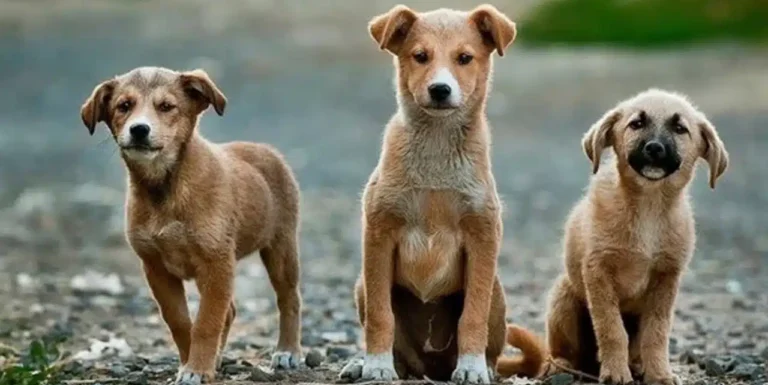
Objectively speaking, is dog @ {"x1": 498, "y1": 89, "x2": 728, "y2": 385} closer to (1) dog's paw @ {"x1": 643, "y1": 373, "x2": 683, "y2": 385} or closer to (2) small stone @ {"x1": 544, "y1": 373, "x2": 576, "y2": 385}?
(1) dog's paw @ {"x1": 643, "y1": 373, "x2": 683, "y2": 385}

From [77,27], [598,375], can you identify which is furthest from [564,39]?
[598,375]

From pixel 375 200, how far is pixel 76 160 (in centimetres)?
1436

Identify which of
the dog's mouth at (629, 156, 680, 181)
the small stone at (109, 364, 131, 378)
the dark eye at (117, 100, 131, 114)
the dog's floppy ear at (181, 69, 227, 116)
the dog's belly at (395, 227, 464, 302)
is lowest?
the small stone at (109, 364, 131, 378)

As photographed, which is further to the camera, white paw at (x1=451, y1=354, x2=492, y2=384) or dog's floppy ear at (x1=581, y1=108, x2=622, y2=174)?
dog's floppy ear at (x1=581, y1=108, x2=622, y2=174)

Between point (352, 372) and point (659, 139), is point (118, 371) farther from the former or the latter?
point (659, 139)

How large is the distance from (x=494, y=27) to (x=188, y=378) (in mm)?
2276

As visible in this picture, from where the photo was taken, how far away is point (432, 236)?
883 centimetres

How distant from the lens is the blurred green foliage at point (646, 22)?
3497 centimetres

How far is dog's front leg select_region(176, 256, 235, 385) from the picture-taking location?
8.88m

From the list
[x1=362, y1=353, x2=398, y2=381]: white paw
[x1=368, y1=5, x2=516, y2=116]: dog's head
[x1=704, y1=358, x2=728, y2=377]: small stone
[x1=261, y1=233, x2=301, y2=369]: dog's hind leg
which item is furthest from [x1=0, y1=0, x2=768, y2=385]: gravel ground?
[x1=368, y1=5, x2=516, y2=116]: dog's head

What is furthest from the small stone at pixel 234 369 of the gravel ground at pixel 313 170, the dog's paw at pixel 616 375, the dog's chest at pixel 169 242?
the dog's paw at pixel 616 375

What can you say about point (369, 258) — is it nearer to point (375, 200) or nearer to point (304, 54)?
point (375, 200)

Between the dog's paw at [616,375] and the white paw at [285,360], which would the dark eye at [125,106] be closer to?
the white paw at [285,360]

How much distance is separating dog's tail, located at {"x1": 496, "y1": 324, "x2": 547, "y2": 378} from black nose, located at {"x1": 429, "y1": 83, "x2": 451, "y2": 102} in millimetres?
1741
